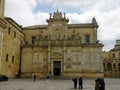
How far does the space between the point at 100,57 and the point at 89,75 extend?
438cm

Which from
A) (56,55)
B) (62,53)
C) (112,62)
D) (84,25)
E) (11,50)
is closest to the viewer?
(11,50)

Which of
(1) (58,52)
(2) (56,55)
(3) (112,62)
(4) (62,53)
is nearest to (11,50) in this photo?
(2) (56,55)

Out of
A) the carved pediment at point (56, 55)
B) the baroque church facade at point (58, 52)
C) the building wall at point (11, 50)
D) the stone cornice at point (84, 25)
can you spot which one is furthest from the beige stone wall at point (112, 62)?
the building wall at point (11, 50)

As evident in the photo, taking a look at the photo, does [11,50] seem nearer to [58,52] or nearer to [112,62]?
[58,52]

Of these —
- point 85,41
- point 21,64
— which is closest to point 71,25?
point 85,41

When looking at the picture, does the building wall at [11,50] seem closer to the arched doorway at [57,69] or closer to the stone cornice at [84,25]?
the arched doorway at [57,69]

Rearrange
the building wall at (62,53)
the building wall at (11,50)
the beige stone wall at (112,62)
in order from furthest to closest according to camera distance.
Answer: the beige stone wall at (112,62)
the building wall at (62,53)
the building wall at (11,50)

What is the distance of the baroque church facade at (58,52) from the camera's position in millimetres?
46594

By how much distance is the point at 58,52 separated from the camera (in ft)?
159

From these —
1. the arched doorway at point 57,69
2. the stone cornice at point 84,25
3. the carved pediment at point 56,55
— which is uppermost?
the stone cornice at point 84,25

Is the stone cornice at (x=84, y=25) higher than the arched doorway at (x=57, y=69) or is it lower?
higher

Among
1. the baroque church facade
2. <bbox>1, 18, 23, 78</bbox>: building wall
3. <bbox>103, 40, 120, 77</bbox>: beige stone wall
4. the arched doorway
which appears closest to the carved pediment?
the baroque church facade

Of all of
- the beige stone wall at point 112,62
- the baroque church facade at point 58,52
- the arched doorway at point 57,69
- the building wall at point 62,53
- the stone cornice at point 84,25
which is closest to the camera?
the baroque church facade at point 58,52

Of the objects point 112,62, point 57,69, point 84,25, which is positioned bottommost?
point 57,69
